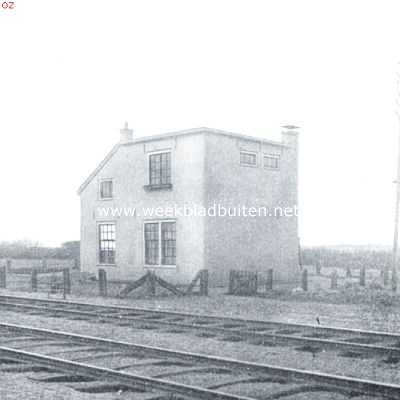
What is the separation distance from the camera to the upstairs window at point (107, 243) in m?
26.3

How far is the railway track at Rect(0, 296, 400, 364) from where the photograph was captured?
391 inches

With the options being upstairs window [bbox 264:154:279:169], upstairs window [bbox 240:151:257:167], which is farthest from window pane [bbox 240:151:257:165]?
upstairs window [bbox 264:154:279:169]

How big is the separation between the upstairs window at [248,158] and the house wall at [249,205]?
6.6 inches

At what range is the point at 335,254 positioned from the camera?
129 feet

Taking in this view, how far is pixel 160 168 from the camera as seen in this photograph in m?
24.4

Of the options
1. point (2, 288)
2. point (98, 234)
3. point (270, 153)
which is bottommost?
point (2, 288)

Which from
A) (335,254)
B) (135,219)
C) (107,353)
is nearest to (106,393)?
(107,353)

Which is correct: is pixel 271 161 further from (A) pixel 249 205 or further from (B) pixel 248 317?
(B) pixel 248 317

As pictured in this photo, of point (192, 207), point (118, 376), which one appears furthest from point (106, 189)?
point (118, 376)

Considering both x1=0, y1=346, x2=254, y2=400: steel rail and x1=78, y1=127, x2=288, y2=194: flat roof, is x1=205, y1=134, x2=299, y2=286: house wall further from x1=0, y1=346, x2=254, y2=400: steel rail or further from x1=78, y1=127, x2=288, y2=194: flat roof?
x1=0, y1=346, x2=254, y2=400: steel rail

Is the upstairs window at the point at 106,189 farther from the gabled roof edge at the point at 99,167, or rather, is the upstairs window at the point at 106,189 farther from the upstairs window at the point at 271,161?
the upstairs window at the point at 271,161

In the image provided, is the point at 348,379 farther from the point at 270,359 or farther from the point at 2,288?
the point at 2,288

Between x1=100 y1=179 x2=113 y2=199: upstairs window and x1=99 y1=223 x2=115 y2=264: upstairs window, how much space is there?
4.15 feet

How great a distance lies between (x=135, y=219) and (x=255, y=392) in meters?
18.3
